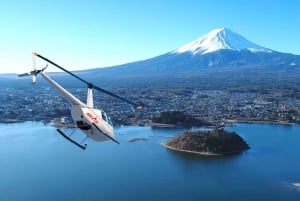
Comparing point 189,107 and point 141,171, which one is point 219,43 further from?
point 141,171

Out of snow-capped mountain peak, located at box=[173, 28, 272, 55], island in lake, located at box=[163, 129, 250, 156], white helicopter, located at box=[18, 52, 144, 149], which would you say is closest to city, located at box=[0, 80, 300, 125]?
island in lake, located at box=[163, 129, 250, 156]

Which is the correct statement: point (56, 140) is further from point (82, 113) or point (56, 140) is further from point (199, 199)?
point (82, 113)

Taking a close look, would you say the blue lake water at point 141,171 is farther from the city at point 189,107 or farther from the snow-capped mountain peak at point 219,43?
the snow-capped mountain peak at point 219,43

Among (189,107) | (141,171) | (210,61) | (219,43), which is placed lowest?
(141,171)

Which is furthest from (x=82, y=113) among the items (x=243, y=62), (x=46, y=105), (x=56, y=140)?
Answer: (x=243, y=62)

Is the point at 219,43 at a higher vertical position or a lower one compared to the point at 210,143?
higher

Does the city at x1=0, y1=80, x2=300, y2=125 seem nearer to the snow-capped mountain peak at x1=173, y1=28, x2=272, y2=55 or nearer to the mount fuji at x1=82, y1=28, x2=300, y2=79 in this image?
the mount fuji at x1=82, y1=28, x2=300, y2=79

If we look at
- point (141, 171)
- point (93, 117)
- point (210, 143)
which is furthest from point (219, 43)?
point (93, 117)
